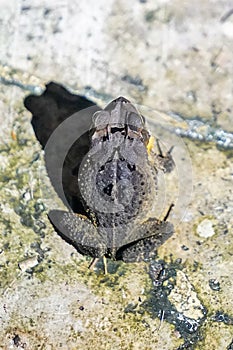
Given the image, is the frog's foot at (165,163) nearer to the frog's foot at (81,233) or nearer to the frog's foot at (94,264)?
the frog's foot at (81,233)

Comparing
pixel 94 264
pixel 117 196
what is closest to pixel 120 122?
pixel 117 196

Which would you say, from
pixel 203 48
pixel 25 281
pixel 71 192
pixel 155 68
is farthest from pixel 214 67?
pixel 25 281

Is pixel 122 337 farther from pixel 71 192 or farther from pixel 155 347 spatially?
pixel 71 192

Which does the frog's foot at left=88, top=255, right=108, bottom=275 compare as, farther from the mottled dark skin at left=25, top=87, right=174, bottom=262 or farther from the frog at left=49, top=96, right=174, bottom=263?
the mottled dark skin at left=25, top=87, right=174, bottom=262

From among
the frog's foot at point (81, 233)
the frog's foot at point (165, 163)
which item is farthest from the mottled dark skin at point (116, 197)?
the frog's foot at point (165, 163)

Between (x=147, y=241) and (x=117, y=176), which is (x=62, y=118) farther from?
(x=147, y=241)

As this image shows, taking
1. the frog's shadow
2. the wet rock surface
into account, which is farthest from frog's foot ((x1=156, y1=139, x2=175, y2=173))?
the frog's shadow
